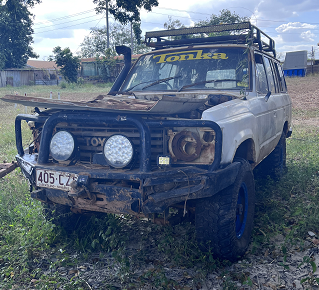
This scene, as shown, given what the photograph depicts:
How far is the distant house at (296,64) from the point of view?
99.6 ft

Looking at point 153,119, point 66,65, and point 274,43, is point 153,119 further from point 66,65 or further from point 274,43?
point 66,65

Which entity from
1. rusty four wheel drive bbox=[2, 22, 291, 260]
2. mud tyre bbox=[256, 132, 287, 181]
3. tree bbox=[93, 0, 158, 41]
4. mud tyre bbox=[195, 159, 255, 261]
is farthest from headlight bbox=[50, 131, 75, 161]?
tree bbox=[93, 0, 158, 41]

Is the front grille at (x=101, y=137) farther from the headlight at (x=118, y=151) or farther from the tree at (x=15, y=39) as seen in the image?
the tree at (x=15, y=39)

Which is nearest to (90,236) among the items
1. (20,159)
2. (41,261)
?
(41,261)

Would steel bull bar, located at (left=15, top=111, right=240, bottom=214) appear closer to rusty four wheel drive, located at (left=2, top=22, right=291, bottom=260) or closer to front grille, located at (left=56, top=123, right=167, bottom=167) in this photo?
rusty four wheel drive, located at (left=2, top=22, right=291, bottom=260)

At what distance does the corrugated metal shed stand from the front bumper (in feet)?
104

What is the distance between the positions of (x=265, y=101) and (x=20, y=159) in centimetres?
287

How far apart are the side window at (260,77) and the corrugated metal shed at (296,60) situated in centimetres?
2937

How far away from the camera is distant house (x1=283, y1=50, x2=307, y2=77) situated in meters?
30.3

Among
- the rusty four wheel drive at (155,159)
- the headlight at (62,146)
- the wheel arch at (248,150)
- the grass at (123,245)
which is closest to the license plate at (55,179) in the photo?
the rusty four wheel drive at (155,159)

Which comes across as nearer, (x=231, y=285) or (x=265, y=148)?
(x=231, y=285)

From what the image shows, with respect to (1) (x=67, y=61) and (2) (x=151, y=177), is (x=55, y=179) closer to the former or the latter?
(2) (x=151, y=177)

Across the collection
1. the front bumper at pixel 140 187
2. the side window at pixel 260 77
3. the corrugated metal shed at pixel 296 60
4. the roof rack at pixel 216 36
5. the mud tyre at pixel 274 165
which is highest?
the corrugated metal shed at pixel 296 60

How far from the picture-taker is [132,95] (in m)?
3.91
